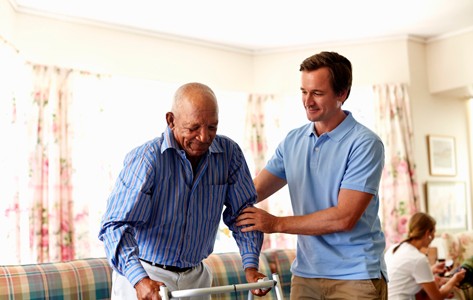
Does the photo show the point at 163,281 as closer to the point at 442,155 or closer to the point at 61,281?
the point at 61,281

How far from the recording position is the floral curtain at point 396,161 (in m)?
5.89

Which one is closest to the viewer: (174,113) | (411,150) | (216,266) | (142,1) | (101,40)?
(174,113)

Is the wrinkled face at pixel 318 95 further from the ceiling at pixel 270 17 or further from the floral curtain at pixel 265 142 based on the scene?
the floral curtain at pixel 265 142

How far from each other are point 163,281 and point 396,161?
4.39 meters

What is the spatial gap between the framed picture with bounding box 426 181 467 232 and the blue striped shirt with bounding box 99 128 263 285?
14.6 ft

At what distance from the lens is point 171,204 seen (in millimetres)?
1939

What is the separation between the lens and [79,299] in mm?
2721

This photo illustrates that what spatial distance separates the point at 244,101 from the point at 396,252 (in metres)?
2.93

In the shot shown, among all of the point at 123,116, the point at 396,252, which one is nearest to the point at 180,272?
the point at 396,252

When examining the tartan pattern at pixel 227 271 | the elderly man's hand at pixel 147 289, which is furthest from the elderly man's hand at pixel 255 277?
the tartan pattern at pixel 227 271

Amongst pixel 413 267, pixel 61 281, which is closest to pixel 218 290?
pixel 61 281

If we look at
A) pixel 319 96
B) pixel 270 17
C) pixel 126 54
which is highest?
pixel 270 17

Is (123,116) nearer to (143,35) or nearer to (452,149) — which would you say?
(143,35)

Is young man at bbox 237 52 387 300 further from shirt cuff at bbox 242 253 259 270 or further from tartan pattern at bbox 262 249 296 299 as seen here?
tartan pattern at bbox 262 249 296 299
